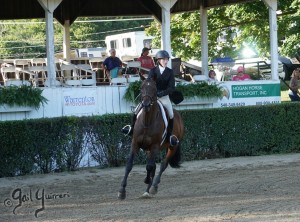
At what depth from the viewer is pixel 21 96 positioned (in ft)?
61.2

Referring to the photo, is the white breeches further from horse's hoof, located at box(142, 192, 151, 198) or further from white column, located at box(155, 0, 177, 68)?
white column, located at box(155, 0, 177, 68)

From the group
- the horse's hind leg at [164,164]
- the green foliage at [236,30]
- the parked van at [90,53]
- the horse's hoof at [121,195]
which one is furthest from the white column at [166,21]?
the parked van at [90,53]

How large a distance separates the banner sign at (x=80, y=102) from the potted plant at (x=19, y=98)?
101 centimetres

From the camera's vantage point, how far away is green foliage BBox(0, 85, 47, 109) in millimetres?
18516

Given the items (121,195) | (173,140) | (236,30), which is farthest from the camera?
(236,30)

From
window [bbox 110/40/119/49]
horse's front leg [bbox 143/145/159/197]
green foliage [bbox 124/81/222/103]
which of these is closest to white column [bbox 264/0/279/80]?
green foliage [bbox 124/81/222/103]

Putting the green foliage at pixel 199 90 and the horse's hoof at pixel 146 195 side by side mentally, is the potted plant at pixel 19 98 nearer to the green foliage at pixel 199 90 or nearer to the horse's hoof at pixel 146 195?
the green foliage at pixel 199 90

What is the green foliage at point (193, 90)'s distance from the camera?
66.6ft

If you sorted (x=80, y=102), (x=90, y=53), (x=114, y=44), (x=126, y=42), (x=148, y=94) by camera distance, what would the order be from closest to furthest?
1. (x=148, y=94)
2. (x=80, y=102)
3. (x=90, y=53)
4. (x=126, y=42)
5. (x=114, y=44)

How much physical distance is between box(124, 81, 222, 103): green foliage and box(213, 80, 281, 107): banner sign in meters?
0.50

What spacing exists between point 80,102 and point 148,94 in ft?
24.4

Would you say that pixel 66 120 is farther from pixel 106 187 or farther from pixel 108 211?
pixel 108 211

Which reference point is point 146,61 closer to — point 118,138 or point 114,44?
point 118,138

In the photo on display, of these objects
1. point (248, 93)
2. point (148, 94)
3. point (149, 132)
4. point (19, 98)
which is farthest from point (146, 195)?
point (248, 93)
